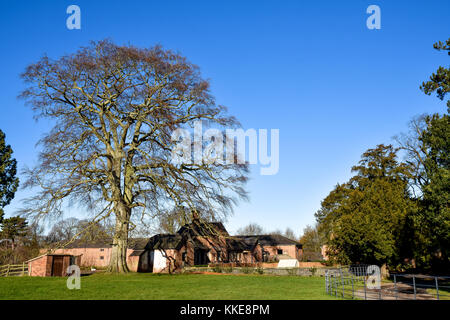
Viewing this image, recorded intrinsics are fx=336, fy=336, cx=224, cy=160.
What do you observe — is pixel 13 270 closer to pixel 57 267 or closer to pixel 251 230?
pixel 57 267

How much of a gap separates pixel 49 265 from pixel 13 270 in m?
2.81

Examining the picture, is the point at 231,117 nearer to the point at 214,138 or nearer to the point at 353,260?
the point at 214,138

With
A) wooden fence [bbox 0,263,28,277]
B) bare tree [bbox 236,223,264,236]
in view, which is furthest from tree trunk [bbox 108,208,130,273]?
bare tree [bbox 236,223,264,236]

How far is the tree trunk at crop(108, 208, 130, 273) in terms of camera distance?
79.7ft

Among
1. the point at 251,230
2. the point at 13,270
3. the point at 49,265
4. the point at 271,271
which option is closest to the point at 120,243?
the point at 49,265

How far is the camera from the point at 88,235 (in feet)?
75.9

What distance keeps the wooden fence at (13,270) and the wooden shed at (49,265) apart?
0.43m

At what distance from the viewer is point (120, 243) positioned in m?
24.8

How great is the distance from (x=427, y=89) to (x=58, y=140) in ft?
77.7

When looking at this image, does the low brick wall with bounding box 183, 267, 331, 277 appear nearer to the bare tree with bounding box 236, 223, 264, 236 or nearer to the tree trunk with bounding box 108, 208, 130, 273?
the tree trunk with bounding box 108, 208, 130, 273

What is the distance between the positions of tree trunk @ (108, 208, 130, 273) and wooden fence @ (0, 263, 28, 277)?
9.60 metres

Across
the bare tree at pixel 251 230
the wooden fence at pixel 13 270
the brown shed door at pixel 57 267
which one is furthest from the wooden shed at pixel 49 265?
the bare tree at pixel 251 230

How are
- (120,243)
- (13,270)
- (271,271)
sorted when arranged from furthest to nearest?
(271,271), (13,270), (120,243)
